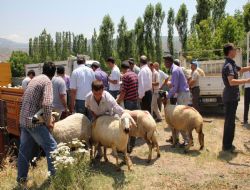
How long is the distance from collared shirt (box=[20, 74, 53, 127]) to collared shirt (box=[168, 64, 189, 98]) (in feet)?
11.4

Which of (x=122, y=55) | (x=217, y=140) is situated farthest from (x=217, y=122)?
(x=122, y=55)

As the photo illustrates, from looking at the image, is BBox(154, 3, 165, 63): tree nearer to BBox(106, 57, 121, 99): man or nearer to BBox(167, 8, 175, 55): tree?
BBox(167, 8, 175, 55): tree

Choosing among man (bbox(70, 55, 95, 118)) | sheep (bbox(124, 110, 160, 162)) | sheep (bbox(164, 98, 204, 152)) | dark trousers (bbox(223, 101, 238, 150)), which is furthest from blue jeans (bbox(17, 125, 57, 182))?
dark trousers (bbox(223, 101, 238, 150))

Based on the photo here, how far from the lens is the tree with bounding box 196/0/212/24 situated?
34.8 meters

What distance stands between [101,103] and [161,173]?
1.63 m

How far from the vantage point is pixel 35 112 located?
222 inches

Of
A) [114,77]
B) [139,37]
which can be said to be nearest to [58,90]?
[114,77]

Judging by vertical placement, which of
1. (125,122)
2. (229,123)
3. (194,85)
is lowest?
(229,123)

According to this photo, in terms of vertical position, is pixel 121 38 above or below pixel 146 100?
above

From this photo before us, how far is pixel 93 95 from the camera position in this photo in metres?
6.76

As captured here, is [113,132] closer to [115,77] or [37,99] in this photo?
[37,99]

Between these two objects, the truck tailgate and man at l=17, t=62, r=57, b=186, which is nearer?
man at l=17, t=62, r=57, b=186

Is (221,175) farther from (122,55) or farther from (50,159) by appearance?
(122,55)

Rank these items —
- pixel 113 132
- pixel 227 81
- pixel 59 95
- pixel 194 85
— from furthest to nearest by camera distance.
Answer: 1. pixel 194 85
2. pixel 59 95
3. pixel 227 81
4. pixel 113 132
